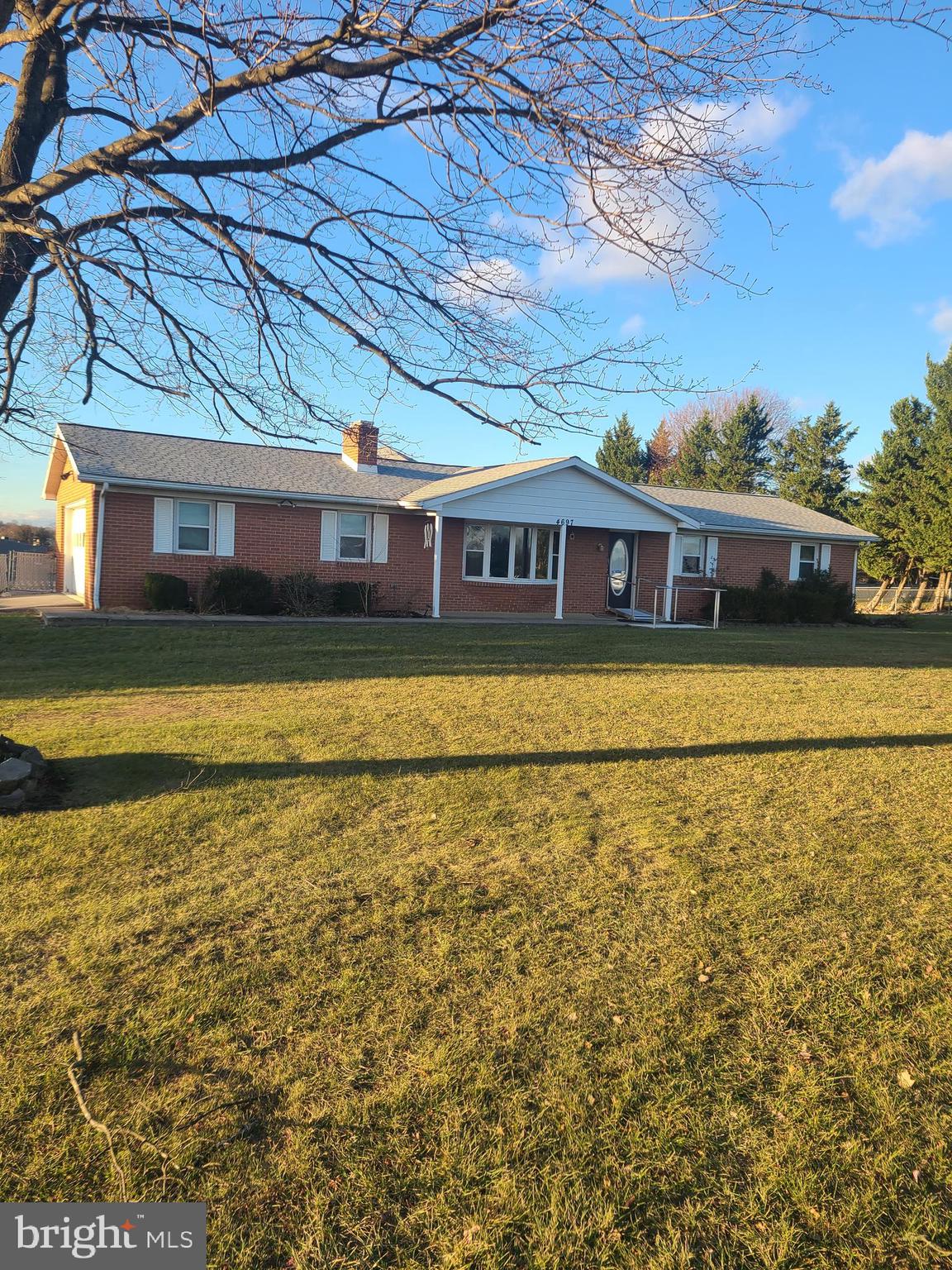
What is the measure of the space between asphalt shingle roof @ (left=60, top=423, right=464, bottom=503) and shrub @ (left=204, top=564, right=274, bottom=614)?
6.67ft

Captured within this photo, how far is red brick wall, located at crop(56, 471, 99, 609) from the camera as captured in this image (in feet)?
56.9

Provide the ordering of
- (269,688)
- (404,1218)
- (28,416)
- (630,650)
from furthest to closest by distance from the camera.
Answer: (630,650) → (269,688) → (28,416) → (404,1218)

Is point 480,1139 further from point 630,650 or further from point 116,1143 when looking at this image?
point 630,650

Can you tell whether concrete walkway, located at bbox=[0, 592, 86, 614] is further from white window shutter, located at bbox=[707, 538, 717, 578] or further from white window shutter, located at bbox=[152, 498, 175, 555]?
white window shutter, located at bbox=[707, 538, 717, 578]

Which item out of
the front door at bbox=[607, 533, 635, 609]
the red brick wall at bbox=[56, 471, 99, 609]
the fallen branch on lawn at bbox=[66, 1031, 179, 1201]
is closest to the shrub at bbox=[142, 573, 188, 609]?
the red brick wall at bbox=[56, 471, 99, 609]

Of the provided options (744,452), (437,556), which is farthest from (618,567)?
(744,452)

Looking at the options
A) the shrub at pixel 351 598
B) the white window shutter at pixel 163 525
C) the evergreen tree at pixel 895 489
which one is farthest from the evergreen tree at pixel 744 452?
the white window shutter at pixel 163 525

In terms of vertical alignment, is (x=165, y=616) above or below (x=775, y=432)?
below

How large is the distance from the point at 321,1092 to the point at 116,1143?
2.04 feet

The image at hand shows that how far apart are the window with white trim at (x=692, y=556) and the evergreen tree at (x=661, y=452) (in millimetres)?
32400

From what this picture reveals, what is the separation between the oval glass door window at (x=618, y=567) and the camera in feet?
76.2

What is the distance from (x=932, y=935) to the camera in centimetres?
376

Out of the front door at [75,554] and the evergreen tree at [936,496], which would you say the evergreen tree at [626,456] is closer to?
the evergreen tree at [936,496]

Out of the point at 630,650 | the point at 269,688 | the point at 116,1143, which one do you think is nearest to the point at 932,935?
the point at 116,1143
